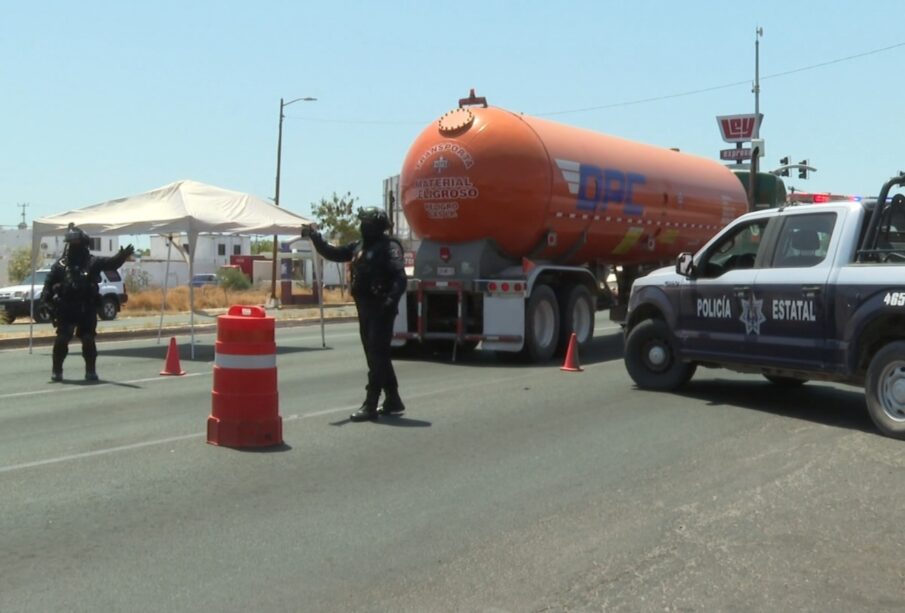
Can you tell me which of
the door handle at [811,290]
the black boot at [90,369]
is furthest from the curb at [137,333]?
the door handle at [811,290]

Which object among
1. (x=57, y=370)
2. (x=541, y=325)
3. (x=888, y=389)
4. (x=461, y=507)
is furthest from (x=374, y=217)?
(x=541, y=325)

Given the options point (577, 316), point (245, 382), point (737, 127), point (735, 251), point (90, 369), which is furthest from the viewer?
point (737, 127)

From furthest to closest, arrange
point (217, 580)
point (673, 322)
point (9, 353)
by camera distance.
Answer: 1. point (9, 353)
2. point (673, 322)
3. point (217, 580)

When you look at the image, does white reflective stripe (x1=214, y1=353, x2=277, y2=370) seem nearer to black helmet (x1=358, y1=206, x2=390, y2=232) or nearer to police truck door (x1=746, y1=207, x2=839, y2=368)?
black helmet (x1=358, y1=206, x2=390, y2=232)

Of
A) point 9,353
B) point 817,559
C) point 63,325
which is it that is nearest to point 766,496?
point 817,559

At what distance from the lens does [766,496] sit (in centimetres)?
686

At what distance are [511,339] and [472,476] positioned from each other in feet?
25.3

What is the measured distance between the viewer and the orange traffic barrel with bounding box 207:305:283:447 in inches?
319

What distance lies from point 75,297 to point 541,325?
270 inches

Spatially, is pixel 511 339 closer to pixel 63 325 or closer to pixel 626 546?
pixel 63 325

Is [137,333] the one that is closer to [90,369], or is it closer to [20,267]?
[90,369]

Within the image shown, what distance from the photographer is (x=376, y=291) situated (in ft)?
30.9

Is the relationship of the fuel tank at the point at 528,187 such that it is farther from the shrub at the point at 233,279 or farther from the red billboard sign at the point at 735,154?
the shrub at the point at 233,279

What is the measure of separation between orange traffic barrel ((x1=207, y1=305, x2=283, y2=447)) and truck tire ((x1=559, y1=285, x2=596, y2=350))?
341 inches
